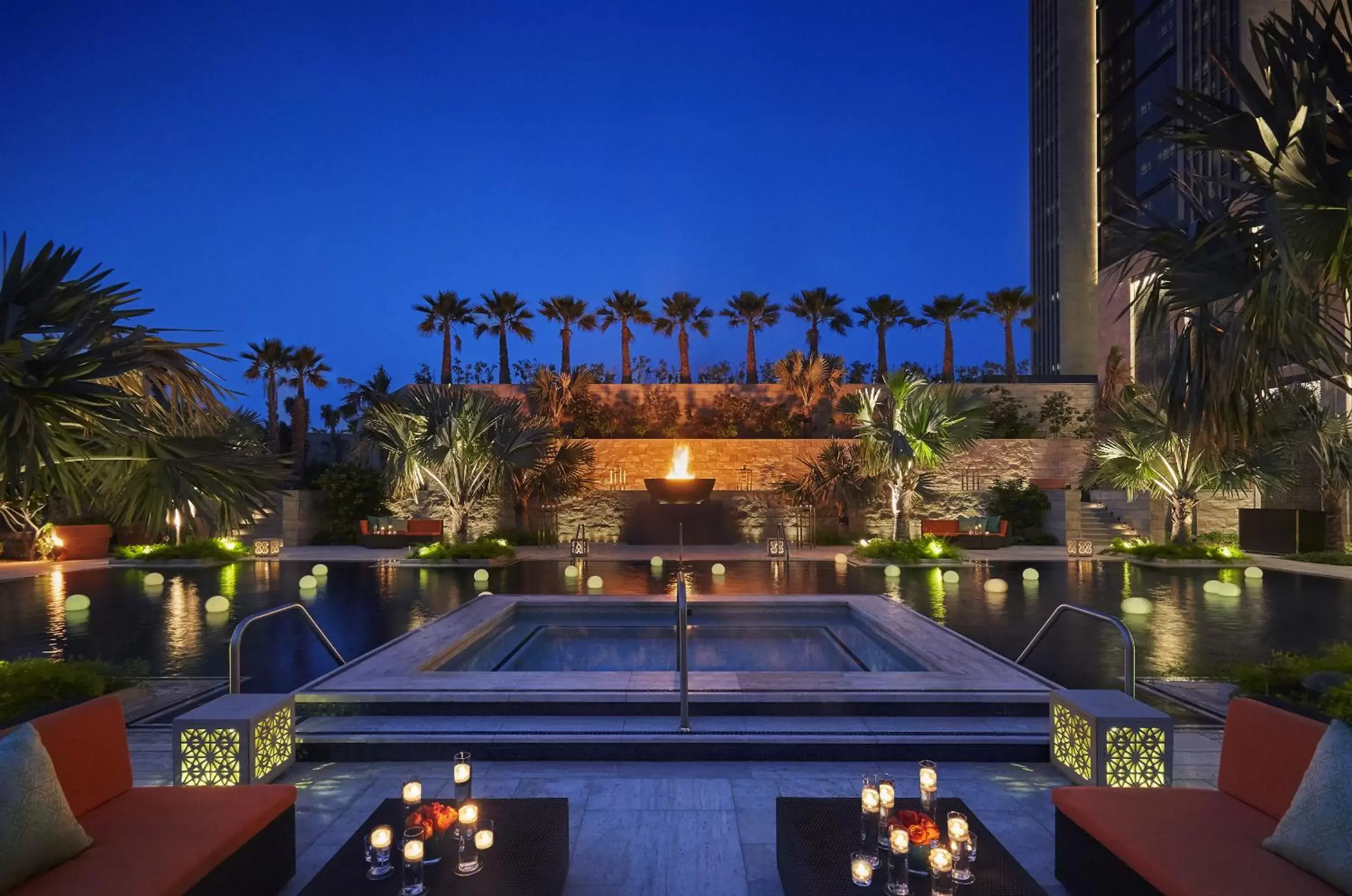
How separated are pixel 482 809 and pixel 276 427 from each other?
33.9 metres

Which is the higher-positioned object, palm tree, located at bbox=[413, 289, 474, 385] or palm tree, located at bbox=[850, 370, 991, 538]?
palm tree, located at bbox=[413, 289, 474, 385]

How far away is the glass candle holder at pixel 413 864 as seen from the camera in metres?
2.41

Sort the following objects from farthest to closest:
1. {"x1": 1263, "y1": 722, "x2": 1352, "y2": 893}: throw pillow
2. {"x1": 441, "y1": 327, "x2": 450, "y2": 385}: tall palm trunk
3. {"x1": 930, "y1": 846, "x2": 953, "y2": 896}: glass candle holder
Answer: {"x1": 441, "y1": 327, "x2": 450, "y2": 385}: tall palm trunk → {"x1": 930, "y1": 846, "x2": 953, "y2": 896}: glass candle holder → {"x1": 1263, "y1": 722, "x2": 1352, "y2": 893}: throw pillow

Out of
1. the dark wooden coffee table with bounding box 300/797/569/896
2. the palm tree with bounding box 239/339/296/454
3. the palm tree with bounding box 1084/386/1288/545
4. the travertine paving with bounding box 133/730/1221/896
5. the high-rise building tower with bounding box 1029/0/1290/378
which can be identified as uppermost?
the high-rise building tower with bounding box 1029/0/1290/378

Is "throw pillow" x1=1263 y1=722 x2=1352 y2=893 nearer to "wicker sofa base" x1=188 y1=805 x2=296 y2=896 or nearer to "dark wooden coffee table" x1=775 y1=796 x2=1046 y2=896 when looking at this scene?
"dark wooden coffee table" x1=775 y1=796 x2=1046 y2=896

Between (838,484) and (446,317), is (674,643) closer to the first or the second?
(838,484)

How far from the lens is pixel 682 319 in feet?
111

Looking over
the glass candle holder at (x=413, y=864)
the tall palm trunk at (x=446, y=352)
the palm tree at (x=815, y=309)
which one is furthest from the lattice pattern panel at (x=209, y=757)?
the palm tree at (x=815, y=309)

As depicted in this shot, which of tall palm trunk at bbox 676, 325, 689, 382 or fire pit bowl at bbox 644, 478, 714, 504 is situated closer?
fire pit bowl at bbox 644, 478, 714, 504

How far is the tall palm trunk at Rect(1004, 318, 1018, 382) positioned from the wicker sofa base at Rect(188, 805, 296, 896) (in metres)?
30.9

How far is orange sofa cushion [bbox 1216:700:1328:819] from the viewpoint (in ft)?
8.50

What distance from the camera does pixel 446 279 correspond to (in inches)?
5330

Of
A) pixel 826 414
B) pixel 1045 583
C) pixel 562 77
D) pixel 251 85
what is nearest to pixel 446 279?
pixel 562 77

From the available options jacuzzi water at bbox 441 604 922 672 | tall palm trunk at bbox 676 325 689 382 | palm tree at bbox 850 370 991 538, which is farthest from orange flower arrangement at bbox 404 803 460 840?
tall palm trunk at bbox 676 325 689 382
